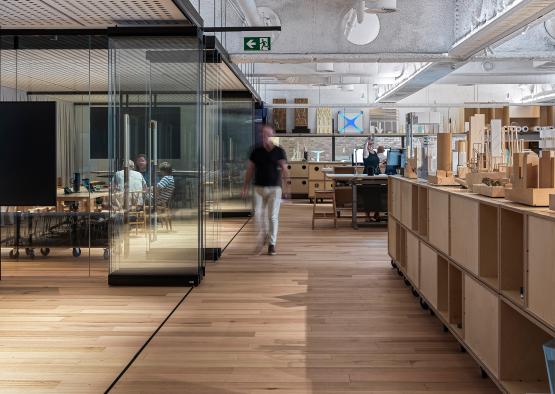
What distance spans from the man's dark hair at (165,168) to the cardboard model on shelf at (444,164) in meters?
2.72

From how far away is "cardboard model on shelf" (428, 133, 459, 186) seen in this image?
6.28 metres

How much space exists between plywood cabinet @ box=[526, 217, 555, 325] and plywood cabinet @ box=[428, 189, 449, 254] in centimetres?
186

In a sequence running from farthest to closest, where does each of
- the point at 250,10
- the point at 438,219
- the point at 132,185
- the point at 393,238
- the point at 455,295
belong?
the point at 250,10 < the point at 393,238 < the point at 132,185 < the point at 438,219 < the point at 455,295

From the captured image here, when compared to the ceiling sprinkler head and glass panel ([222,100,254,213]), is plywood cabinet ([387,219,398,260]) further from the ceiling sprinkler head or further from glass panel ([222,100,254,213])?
the ceiling sprinkler head

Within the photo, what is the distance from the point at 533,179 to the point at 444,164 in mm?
2677

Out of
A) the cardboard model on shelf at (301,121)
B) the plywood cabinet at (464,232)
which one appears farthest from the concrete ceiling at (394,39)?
the cardboard model on shelf at (301,121)

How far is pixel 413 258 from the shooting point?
715 cm

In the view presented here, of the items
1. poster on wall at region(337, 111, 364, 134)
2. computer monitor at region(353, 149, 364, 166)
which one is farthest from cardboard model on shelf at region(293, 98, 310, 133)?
computer monitor at region(353, 149, 364, 166)

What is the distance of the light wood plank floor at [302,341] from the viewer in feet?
14.8

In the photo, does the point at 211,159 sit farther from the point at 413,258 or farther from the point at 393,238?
the point at 413,258

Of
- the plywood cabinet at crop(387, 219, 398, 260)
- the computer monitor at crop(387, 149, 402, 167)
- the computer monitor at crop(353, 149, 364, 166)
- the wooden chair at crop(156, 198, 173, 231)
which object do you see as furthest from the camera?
the computer monitor at crop(353, 149, 364, 166)

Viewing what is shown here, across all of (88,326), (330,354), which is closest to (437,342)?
(330,354)

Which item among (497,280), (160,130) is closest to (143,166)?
(160,130)

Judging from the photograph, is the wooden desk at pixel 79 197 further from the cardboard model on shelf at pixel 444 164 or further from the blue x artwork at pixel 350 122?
the blue x artwork at pixel 350 122
